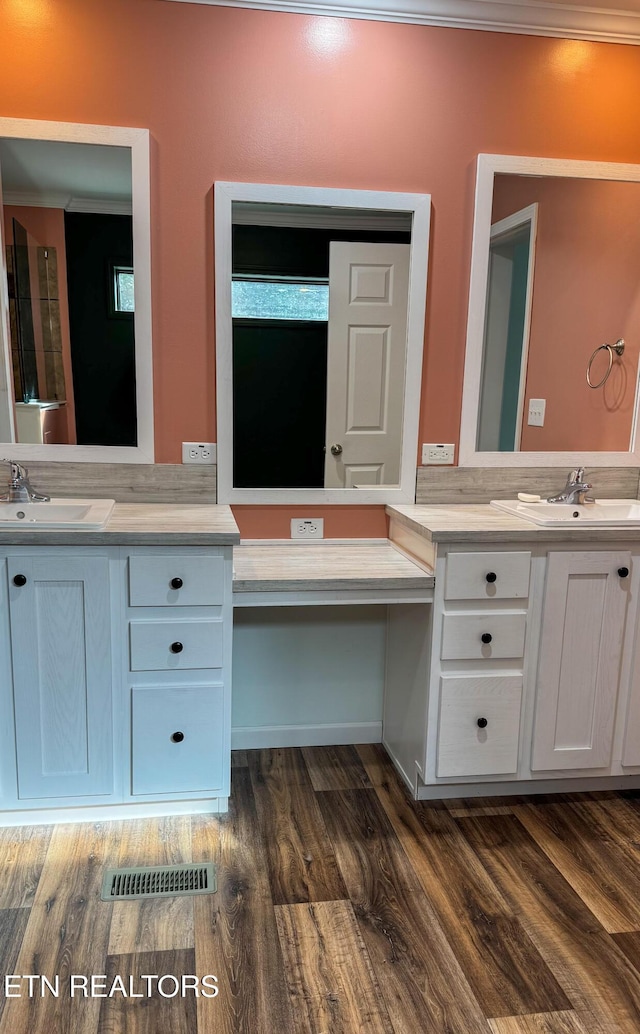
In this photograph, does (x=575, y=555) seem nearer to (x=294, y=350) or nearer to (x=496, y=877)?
(x=496, y=877)

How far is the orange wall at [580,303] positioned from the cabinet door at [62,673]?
1622mm

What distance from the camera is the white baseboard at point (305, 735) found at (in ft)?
8.92

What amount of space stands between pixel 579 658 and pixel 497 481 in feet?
2.29

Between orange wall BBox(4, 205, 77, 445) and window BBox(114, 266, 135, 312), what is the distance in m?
0.16

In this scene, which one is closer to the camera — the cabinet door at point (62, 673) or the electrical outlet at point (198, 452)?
the cabinet door at point (62, 673)

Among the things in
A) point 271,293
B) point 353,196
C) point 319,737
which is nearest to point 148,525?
point 271,293

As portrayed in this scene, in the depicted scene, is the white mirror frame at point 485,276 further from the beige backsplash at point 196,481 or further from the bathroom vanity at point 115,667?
the bathroom vanity at point 115,667

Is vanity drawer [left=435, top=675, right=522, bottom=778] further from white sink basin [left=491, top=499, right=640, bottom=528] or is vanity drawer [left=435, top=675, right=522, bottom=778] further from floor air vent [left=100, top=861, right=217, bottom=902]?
floor air vent [left=100, top=861, right=217, bottom=902]

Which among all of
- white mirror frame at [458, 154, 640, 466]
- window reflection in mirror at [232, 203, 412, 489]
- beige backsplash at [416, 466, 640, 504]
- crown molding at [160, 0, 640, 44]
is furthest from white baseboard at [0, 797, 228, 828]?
crown molding at [160, 0, 640, 44]

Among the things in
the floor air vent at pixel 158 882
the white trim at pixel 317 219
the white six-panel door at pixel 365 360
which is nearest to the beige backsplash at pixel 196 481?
the white six-panel door at pixel 365 360

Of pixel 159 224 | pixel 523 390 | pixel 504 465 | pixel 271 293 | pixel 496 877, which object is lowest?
pixel 496 877

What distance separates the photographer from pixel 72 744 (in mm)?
2170

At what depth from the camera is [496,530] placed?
2229mm

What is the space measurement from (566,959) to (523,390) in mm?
1772
